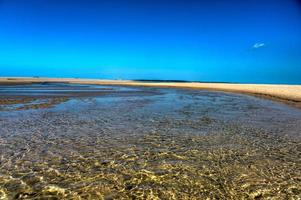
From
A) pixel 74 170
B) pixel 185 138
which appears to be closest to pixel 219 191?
pixel 74 170

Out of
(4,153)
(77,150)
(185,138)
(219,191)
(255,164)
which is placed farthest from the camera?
(185,138)

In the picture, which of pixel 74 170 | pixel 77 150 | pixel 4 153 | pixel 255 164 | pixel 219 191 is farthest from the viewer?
pixel 77 150

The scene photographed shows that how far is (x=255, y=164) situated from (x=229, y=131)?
11.2ft

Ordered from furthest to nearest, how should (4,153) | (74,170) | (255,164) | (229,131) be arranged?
(229,131), (4,153), (255,164), (74,170)

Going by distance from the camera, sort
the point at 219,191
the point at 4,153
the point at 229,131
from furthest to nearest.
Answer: the point at 229,131
the point at 4,153
the point at 219,191

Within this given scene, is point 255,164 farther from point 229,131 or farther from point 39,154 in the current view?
point 39,154

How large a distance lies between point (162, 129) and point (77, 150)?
3678mm

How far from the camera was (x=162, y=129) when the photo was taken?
30.0ft

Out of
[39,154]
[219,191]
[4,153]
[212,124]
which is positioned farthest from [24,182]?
[212,124]

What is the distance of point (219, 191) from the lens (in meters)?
4.23

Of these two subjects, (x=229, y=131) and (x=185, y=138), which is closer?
(x=185, y=138)

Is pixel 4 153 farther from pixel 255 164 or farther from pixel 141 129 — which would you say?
pixel 255 164

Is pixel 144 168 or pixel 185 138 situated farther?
pixel 185 138

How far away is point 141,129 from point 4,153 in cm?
459
